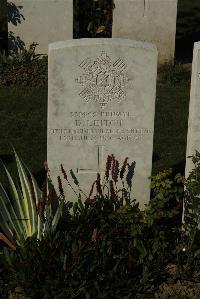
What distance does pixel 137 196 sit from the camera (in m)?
6.04

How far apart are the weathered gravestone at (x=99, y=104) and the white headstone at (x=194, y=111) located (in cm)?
33

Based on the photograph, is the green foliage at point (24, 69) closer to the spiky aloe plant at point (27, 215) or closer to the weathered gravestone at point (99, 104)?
the weathered gravestone at point (99, 104)

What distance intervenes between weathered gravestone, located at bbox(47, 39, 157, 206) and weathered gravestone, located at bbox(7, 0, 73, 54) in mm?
5375

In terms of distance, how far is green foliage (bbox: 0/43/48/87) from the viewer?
10297 millimetres

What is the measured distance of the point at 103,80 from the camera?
18.3 ft

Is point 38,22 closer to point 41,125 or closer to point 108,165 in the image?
point 41,125

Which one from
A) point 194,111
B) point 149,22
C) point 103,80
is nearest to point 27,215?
point 103,80

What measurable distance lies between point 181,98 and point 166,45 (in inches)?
71.9

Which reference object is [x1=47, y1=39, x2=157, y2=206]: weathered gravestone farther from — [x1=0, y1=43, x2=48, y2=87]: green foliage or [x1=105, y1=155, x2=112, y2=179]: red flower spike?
[x1=0, y1=43, x2=48, y2=87]: green foliage

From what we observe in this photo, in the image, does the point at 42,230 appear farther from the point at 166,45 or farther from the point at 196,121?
the point at 166,45

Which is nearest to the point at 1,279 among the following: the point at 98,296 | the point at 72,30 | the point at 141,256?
the point at 98,296

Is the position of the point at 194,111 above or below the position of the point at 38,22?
below

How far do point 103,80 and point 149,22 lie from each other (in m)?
6.08

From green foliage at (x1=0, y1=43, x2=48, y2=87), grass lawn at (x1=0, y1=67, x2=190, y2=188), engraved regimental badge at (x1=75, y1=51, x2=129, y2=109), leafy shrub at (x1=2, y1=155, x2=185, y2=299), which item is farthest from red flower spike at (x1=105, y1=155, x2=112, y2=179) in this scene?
green foliage at (x1=0, y1=43, x2=48, y2=87)
